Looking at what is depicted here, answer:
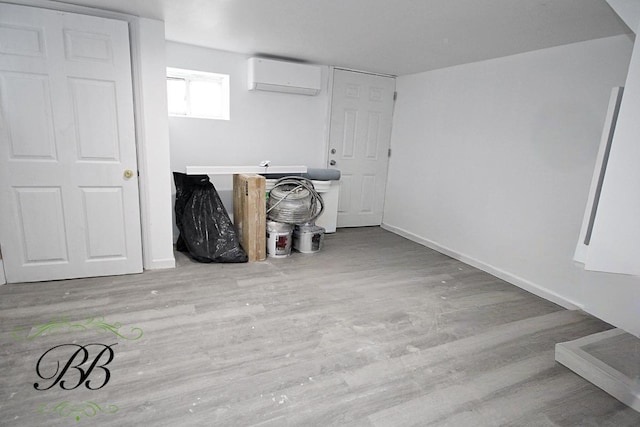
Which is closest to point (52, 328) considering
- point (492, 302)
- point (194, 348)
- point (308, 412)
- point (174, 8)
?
point (194, 348)

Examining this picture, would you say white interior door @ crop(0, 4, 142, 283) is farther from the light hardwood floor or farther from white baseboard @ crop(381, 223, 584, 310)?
white baseboard @ crop(381, 223, 584, 310)

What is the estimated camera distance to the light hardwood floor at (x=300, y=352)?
176 cm

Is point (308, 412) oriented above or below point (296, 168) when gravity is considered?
below

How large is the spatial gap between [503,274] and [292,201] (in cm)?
234

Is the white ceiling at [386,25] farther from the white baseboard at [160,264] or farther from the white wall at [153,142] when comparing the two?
the white baseboard at [160,264]

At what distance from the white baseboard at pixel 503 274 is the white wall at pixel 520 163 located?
0.04 ft

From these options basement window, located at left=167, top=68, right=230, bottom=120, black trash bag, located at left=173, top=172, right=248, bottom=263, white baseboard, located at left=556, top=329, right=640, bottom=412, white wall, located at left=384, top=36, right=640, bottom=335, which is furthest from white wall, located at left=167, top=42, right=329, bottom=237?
white baseboard, located at left=556, top=329, right=640, bottom=412

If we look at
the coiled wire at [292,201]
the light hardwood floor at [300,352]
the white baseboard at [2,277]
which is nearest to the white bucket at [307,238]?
the coiled wire at [292,201]

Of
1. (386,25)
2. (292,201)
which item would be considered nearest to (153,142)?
(292,201)

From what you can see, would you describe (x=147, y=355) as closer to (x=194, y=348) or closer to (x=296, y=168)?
(x=194, y=348)

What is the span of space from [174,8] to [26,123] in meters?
1.46

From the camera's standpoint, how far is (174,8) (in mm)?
2650

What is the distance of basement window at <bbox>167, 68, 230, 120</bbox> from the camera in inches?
157

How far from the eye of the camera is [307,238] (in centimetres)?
405
